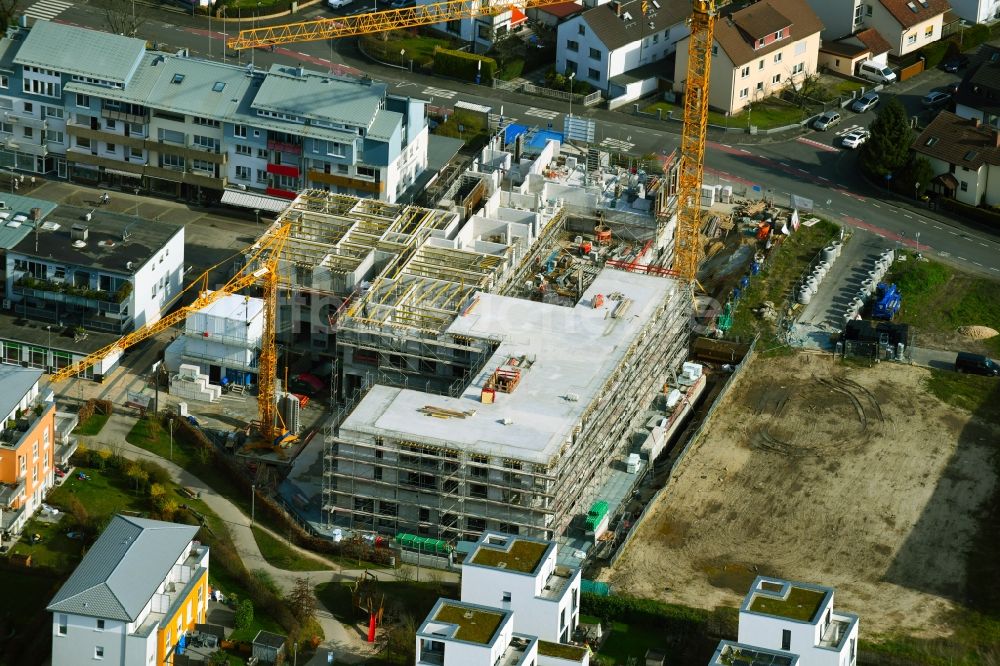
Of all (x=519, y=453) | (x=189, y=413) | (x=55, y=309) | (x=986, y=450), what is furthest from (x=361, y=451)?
(x=986, y=450)

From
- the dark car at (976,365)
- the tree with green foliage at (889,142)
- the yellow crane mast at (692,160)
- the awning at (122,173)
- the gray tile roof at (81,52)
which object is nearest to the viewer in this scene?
the dark car at (976,365)

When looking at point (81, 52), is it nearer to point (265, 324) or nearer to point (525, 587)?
point (265, 324)

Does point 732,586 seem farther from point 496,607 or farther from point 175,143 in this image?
point 175,143

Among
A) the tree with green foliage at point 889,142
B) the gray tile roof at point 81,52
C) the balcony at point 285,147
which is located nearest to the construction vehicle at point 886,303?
the tree with green foliage at point 889,142

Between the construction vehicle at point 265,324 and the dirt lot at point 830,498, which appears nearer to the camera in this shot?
the dirt lot at point 830,498

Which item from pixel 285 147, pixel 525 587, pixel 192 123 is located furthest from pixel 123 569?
pixel 192 123

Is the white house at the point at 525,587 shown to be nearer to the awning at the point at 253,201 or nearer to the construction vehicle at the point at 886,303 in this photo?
the construction vehicle at the point at 886,303
